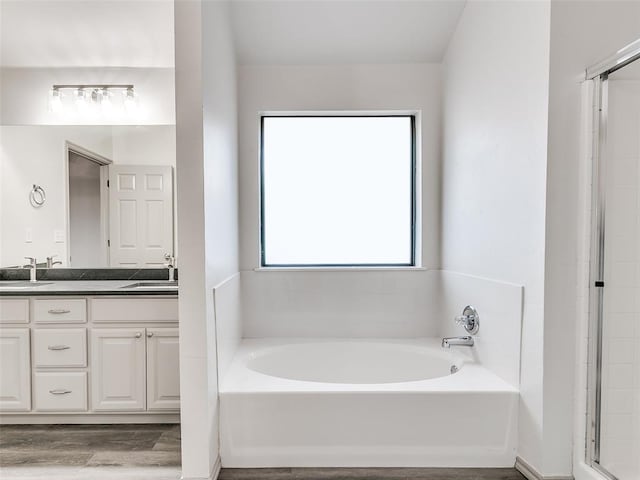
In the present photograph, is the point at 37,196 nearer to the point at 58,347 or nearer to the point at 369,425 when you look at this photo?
the point at 58,347

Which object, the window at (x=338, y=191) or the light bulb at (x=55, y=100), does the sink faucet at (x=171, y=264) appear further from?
the light bulb at (x=55, y=100)

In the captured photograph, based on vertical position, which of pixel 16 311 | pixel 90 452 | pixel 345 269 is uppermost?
pixel 345 269

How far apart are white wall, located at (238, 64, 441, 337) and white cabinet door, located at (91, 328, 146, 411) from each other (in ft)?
2.51

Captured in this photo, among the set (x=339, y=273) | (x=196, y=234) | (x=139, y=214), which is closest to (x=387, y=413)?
(x=339, y=273)

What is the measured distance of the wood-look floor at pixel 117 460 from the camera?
1966 mm

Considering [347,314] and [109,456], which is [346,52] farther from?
[109,456]

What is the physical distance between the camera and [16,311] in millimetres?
2473

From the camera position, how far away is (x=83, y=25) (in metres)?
2.69

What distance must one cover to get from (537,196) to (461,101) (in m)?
1.03

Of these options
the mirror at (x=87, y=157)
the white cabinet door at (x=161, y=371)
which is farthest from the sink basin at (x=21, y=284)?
the white cabinet door at (x=161, y=371)

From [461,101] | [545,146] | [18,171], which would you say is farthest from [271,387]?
[18,171]

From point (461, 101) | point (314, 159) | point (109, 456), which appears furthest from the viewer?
point (314, 159)

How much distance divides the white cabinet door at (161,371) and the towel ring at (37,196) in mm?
1370

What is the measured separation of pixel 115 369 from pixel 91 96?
1966 millimetres
